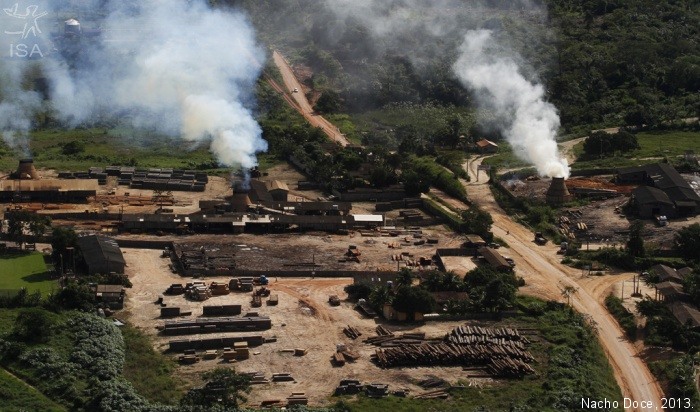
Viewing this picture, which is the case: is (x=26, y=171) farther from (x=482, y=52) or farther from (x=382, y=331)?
(x=482, y=52)

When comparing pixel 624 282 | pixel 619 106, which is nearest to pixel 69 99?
pixel 619 106

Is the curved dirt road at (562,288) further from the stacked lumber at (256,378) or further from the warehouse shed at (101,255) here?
the warehouse shed at (101,255)

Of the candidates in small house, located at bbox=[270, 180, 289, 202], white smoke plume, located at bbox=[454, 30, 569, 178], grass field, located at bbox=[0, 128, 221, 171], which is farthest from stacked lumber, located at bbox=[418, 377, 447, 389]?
grass field, located at bbox=[0, 128, 221, 171]

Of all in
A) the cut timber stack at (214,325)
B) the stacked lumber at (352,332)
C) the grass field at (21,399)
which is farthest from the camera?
the cut timber stack at (214,325)

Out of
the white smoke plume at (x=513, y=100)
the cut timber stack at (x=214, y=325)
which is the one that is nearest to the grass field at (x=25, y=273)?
the cut timber stack at (x=214, y=325)

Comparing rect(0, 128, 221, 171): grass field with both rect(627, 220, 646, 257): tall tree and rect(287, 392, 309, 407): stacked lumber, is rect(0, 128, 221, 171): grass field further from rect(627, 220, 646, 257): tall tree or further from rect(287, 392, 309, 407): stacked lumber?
rect(287, 392, 309, 407): stacked lumber

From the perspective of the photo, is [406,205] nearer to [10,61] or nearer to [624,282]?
[624,282]
